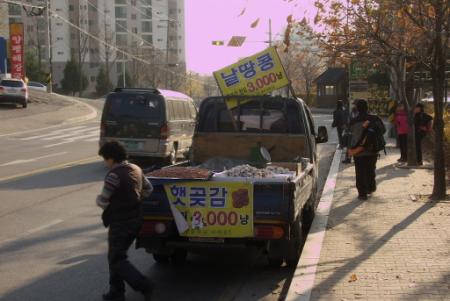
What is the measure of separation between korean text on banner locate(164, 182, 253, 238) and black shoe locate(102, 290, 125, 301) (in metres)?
0.87

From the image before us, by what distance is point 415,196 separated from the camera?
10.4m

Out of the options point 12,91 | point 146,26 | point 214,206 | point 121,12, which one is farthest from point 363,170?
point 146,26

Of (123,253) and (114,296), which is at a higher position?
(123,253)

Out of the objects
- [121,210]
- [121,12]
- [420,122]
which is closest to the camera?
[121,210]

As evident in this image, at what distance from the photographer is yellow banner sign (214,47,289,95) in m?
8.65

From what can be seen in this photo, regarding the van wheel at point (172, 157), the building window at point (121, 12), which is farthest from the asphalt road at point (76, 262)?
the building window at point (121, 12)

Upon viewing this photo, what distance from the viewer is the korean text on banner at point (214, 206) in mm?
5980

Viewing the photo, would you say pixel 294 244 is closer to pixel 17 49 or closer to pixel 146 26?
pixel 17 49

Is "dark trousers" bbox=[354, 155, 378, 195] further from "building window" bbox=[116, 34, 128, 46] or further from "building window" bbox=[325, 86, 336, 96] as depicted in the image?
"building window" bbox=[116, 34, 128, 46]

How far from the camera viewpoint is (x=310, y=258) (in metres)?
6.47

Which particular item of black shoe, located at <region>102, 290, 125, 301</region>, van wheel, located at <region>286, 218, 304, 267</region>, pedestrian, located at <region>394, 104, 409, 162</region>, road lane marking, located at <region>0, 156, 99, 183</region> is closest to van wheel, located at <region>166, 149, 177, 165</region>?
road lane marking, located at <region>0, 156, 99, 183</region>

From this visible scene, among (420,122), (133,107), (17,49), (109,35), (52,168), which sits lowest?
(52,168)

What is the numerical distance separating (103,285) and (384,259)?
2.94 metres

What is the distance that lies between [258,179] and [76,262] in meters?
2.51
